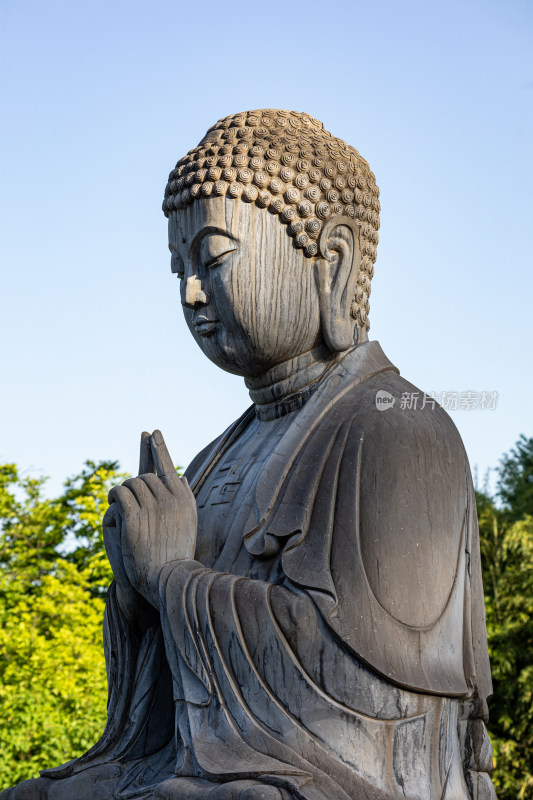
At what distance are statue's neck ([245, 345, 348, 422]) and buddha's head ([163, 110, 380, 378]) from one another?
0.04m

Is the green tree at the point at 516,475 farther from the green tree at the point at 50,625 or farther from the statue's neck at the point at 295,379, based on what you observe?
the statue's neck at the point at 295,379

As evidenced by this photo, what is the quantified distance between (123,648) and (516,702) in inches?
696

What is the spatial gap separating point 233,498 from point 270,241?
1023 millimetres

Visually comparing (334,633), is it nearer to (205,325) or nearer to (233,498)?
(233,498)

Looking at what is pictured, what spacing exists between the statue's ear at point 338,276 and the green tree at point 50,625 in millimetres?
9010

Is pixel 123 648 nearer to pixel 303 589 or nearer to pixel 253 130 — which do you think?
pixel 303 589

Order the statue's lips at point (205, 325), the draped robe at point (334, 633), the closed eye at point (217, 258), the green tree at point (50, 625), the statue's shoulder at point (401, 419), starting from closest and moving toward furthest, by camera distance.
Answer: the draped robe at point (334, 633)
the statue's shoulder at point (401, 419)
the closed eye at point (217, 258)
the statue's lips at point (205, 325)
the green tree at point (50, 625)

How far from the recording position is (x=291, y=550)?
3650 millimetres

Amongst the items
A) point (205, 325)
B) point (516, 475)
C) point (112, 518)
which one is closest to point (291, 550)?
point (112, 518)

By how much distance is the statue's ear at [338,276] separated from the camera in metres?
4.16

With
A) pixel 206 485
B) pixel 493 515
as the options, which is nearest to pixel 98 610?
pixel 493 515

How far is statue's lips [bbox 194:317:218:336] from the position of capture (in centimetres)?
421

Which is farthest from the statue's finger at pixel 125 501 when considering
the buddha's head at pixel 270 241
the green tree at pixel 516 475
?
the green tree at pixel 516 475

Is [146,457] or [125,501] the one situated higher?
[146,457]
